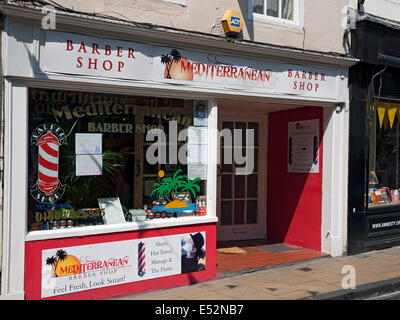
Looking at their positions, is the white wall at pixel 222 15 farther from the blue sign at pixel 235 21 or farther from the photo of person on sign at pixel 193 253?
the photo of person on sign at pixel 193 253

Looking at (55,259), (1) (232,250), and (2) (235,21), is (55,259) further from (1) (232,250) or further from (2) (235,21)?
(2) (235,21)

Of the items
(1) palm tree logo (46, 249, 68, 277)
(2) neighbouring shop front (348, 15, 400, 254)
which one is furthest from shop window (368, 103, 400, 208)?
(1) palm tree logo (46, 249, 68, 277)

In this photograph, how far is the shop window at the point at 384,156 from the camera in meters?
8.24

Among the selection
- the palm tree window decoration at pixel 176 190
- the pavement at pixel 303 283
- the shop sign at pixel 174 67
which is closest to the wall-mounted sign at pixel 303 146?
the shop sign at pixel 174 67

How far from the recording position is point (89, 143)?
17.6 ft

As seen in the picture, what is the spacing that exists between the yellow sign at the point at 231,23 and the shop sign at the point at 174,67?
14.4 inches

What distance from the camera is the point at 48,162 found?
→ 16.6ft

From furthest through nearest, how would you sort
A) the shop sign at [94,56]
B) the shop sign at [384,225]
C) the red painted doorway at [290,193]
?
the shop sign at [384,225] → the red painted doorway at [290,193] → the shop sign at [94,56]

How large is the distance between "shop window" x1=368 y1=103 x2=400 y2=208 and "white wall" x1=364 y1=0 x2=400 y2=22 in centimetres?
169

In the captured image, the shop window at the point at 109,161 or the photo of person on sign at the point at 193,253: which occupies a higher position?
the shop window at the point at 109,161

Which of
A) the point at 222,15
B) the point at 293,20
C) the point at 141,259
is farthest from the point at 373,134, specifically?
the point at 141,259

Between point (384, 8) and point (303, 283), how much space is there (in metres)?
5.53
